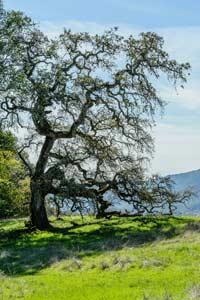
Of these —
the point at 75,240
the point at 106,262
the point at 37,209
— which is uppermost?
the point at 37,209

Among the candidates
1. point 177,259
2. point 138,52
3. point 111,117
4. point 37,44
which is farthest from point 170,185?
point 177,259

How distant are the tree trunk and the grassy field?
8.39 feet

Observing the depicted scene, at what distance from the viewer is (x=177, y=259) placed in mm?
24812

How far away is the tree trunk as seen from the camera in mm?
46312

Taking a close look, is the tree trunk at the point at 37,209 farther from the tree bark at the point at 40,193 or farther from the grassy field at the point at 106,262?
the grassy field at the point at 106,262

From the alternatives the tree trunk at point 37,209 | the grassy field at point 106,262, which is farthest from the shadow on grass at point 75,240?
the tree trunk at point 37,209

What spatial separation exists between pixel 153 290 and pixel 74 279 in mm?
5184

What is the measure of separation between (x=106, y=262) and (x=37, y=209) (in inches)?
854

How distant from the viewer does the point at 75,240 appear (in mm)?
36844

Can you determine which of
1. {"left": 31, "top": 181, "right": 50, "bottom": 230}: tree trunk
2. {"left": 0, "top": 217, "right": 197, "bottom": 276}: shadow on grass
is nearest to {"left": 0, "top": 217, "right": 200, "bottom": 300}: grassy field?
{"left": 0, "top": 217, "right": 197, "bottom": 276}: shadow on grass

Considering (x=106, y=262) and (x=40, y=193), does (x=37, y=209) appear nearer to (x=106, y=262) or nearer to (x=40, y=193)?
(x=40, y=193)

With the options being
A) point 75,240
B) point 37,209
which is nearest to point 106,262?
point 75,240

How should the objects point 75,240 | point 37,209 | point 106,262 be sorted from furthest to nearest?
1. point 37,209
2. point 75,240
3. point 106,262

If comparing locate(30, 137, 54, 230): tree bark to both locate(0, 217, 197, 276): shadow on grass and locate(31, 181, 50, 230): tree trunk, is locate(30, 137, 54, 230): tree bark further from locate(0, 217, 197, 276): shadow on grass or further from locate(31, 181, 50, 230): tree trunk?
locate(0, 217, 197, 276): shadow on grass
